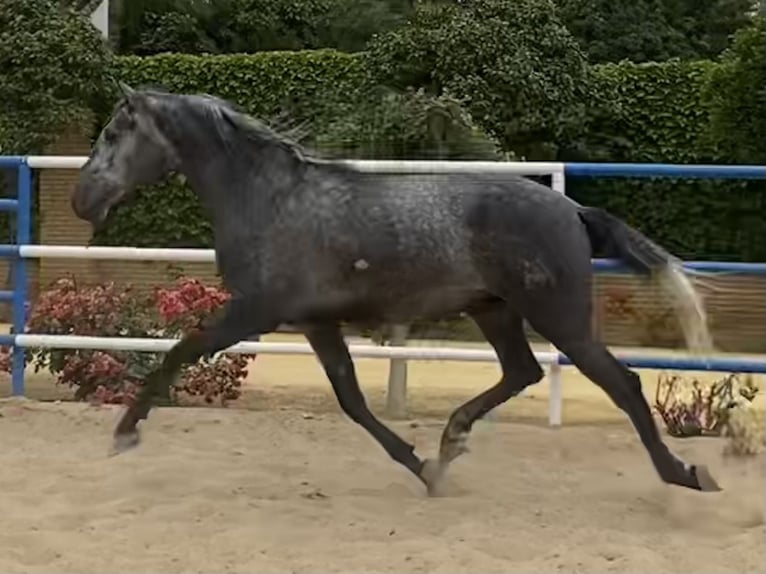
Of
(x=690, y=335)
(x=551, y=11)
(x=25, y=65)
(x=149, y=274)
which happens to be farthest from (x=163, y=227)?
(x=690, y=335)

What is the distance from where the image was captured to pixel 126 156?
4520mm

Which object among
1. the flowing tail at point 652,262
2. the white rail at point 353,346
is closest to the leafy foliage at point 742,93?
the white rail at point 353,346

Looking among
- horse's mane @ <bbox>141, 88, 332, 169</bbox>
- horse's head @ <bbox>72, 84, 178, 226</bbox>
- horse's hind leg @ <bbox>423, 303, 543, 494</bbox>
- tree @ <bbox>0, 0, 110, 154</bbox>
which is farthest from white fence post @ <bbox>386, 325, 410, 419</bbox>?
tree @ <bbox>0, 0, 110, 154</bbox>

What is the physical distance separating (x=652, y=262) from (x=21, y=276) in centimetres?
383

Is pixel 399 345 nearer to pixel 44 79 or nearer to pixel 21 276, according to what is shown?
pixel 21 276

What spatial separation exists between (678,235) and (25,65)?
692 cm

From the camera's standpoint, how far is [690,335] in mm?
4664

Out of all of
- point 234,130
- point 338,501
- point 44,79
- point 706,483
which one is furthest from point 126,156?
point 44,79

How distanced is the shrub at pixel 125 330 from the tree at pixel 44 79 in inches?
218

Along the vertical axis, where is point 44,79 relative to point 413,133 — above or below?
above

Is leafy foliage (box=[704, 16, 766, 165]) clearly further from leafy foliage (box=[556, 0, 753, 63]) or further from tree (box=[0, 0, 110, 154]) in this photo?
leafy foliage (box=[556, 0, 753, 63])

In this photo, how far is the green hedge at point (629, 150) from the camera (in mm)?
12688

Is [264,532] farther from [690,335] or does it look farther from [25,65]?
[25,65]

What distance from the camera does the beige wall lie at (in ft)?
30.1
